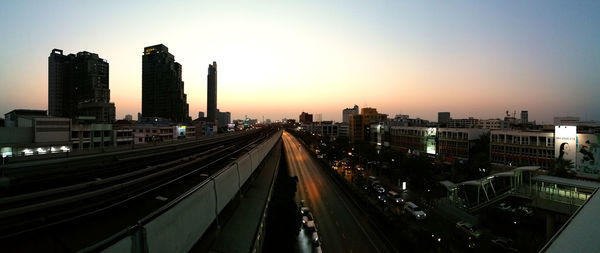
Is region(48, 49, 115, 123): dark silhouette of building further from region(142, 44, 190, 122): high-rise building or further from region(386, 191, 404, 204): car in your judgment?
region(386, 191, 404, 204): car

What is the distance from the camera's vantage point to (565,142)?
2577cm

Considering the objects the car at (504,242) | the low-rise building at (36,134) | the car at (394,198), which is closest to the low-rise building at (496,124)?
the car at (394,198)

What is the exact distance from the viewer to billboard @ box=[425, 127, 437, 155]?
43.1 metres

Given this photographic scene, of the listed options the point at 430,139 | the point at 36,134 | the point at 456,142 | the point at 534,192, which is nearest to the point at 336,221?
the point at 534,192

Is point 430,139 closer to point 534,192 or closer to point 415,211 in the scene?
point 534,192

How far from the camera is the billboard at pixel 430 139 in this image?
43134mm

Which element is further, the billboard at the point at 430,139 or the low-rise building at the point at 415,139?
the low-rise building at the point at 415,139

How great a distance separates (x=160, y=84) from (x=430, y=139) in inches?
4433

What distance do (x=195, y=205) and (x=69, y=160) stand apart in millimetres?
7030

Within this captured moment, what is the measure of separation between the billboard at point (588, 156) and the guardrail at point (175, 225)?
1340 inches

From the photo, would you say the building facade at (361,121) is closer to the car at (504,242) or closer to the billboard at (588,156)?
the billboard at (588,156)

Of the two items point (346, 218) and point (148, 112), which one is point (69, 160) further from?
point (148, 112)

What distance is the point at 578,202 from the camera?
14.3 metres

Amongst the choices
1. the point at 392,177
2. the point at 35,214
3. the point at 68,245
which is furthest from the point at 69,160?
the point at 392,177
